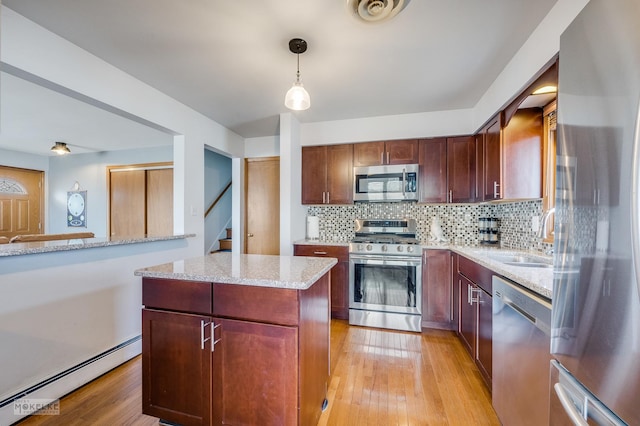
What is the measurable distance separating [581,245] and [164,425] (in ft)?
7.08

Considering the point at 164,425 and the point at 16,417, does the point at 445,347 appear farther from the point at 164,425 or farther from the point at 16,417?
the point at 16,417

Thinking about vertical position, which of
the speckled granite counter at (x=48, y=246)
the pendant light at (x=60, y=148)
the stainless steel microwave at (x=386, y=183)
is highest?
the pendant light at (x=60, y=148)

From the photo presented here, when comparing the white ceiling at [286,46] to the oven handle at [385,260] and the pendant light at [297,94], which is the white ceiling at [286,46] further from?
the oven handle at [385,260]

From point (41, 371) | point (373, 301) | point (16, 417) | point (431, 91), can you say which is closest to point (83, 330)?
point (41, 371)

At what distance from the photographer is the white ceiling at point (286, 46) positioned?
1534 mm

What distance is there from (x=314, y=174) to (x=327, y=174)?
0.59 feet

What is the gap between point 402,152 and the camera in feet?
10.4

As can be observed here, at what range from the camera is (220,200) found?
15.7 feet

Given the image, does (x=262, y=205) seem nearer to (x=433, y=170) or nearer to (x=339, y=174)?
(x=339, y=174)

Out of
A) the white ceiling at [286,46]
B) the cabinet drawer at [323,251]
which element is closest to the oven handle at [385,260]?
the cabinet drawer at [323,251]

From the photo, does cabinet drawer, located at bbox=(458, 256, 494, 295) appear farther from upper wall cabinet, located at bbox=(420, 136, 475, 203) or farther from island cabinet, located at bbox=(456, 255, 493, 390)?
upper wall cabinet, located at bbox=(420, 136, 475, 203)

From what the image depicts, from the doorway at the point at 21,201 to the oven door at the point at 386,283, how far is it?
599 centimetres

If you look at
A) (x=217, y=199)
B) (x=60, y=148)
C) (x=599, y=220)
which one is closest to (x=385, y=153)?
(x=599, y=220)

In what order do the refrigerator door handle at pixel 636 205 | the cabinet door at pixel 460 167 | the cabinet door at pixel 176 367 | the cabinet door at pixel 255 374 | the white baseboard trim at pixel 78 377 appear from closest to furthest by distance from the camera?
the refrigerator door handle at pixel 636 205, the cabinet door at pixel 255 374, the cabinet door at pixel 176 367, the white baseboard trim at pixel 78 377, the cabinet door at pixel 460 167
